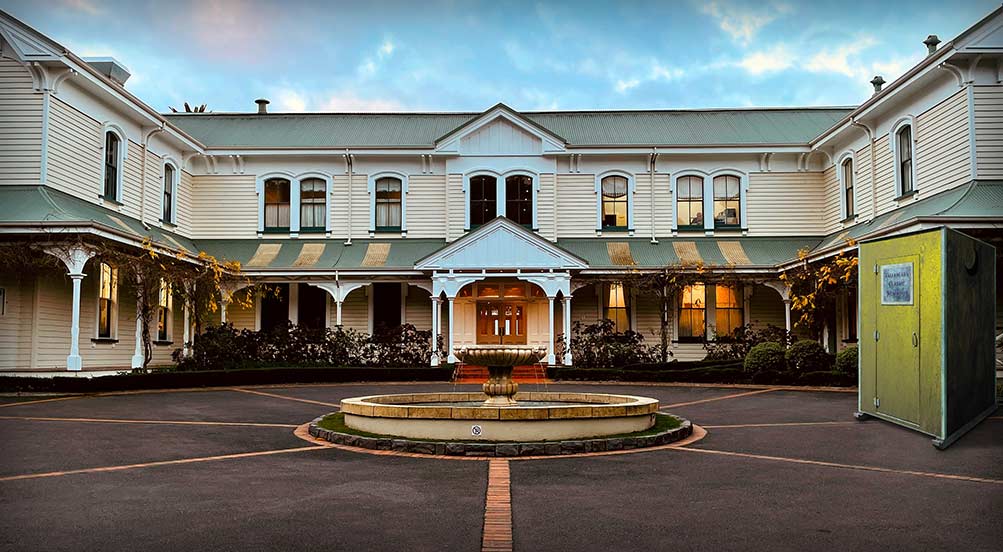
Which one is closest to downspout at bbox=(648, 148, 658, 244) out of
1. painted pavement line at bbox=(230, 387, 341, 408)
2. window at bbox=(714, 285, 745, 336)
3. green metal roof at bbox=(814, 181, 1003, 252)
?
window at bbox=(714, 285, 745, 336)

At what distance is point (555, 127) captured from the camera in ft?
106

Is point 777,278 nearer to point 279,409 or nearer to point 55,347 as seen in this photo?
point 279,409

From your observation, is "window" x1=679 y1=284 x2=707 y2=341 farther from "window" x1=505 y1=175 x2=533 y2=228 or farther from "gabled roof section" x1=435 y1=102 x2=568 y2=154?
"gabled roof section" x1=435 y1=102 x2=568 y2=154

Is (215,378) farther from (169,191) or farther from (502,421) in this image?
(502,421)

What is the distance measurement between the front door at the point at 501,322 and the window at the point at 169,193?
33.5ft

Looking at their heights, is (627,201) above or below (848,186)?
below

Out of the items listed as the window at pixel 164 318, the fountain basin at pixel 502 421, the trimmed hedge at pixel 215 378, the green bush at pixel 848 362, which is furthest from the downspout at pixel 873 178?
the window at pixel 164 318

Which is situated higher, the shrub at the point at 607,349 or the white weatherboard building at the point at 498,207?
the white weatherboard building at the point at 498,207

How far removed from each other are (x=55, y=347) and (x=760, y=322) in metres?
20.6

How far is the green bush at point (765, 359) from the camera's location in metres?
22.6

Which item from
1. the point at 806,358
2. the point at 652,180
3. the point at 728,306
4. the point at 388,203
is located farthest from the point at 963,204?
the point at 388,203

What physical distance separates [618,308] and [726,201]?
5187 mm

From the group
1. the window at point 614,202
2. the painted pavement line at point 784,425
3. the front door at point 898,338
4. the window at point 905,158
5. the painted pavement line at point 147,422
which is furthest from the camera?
the window at point 614,202

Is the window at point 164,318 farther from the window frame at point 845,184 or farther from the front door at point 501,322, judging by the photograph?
the window frame at point 845,184
